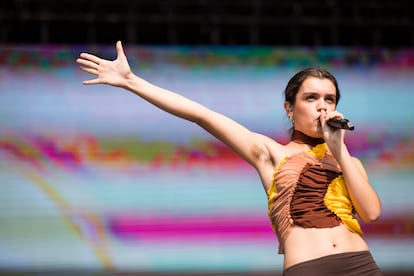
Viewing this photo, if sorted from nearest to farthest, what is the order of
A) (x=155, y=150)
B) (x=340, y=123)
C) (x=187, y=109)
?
1. (x=340, y=123)
2. (x=187, y=109)
3. (x=155, y=150)

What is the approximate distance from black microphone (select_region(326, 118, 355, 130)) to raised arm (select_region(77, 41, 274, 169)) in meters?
0.18

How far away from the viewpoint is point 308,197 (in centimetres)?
143

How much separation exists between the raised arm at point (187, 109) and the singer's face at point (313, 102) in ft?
0.33

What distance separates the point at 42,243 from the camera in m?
3.93

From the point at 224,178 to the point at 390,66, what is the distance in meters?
1.38

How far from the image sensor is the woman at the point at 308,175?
54.4 inches

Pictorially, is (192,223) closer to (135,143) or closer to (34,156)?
(135,143)

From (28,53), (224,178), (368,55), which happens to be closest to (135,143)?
(224,178)

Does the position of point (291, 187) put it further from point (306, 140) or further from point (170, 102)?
point (170, 102)

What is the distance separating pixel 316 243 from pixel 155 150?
275 cm

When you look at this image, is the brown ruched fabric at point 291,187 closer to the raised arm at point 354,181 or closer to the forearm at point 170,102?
the raised arm at point 354,181

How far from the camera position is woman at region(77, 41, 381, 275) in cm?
138

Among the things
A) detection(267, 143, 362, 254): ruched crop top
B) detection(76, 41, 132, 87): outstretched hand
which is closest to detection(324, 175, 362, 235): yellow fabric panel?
detection(267, 143, 362, 254): ruched crop top

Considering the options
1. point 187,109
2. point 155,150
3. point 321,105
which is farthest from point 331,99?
point 155,150
